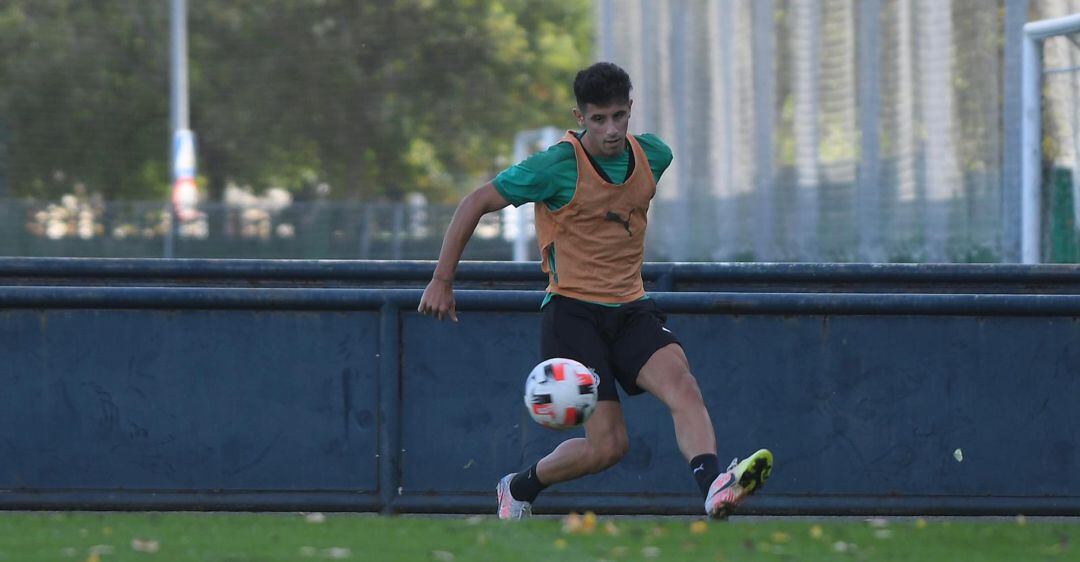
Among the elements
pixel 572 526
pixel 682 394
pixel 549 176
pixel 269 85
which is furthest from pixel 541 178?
pixel 269 85

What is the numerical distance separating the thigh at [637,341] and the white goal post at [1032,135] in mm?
7055

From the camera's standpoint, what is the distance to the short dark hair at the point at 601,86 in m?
6.44

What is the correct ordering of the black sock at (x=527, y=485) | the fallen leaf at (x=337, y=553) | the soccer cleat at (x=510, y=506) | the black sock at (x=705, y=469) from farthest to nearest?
the soccer cleat at (x=510, y=506) < the black sock at (x=527, y=485) < the black sock at (x=705, y=469) < the fallen leaf at (x=337, y=553)

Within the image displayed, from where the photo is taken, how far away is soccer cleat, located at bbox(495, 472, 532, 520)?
718 centimetres

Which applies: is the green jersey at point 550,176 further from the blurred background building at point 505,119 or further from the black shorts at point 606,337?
the blurred background building at point 505,119

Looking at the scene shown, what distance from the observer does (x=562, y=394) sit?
6.53 metres

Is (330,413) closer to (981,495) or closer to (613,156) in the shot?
(613,156)

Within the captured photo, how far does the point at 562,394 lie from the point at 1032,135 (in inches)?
313

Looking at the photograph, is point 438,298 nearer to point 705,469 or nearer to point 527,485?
point 527,485

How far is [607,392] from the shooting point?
6.78 metres

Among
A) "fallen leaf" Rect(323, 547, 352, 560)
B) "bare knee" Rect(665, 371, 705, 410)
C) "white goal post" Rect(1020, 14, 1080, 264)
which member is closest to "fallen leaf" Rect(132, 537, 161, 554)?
"fallen leaf" Rect(323, 547, 352, 560)

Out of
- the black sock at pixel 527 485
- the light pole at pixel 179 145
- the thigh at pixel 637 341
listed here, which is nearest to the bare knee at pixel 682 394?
the thigh at pixel 637 341

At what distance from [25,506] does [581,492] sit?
2261 mm

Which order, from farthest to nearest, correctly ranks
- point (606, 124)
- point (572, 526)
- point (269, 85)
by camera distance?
point (269, 85), point (572, 526), point (606, 124)
